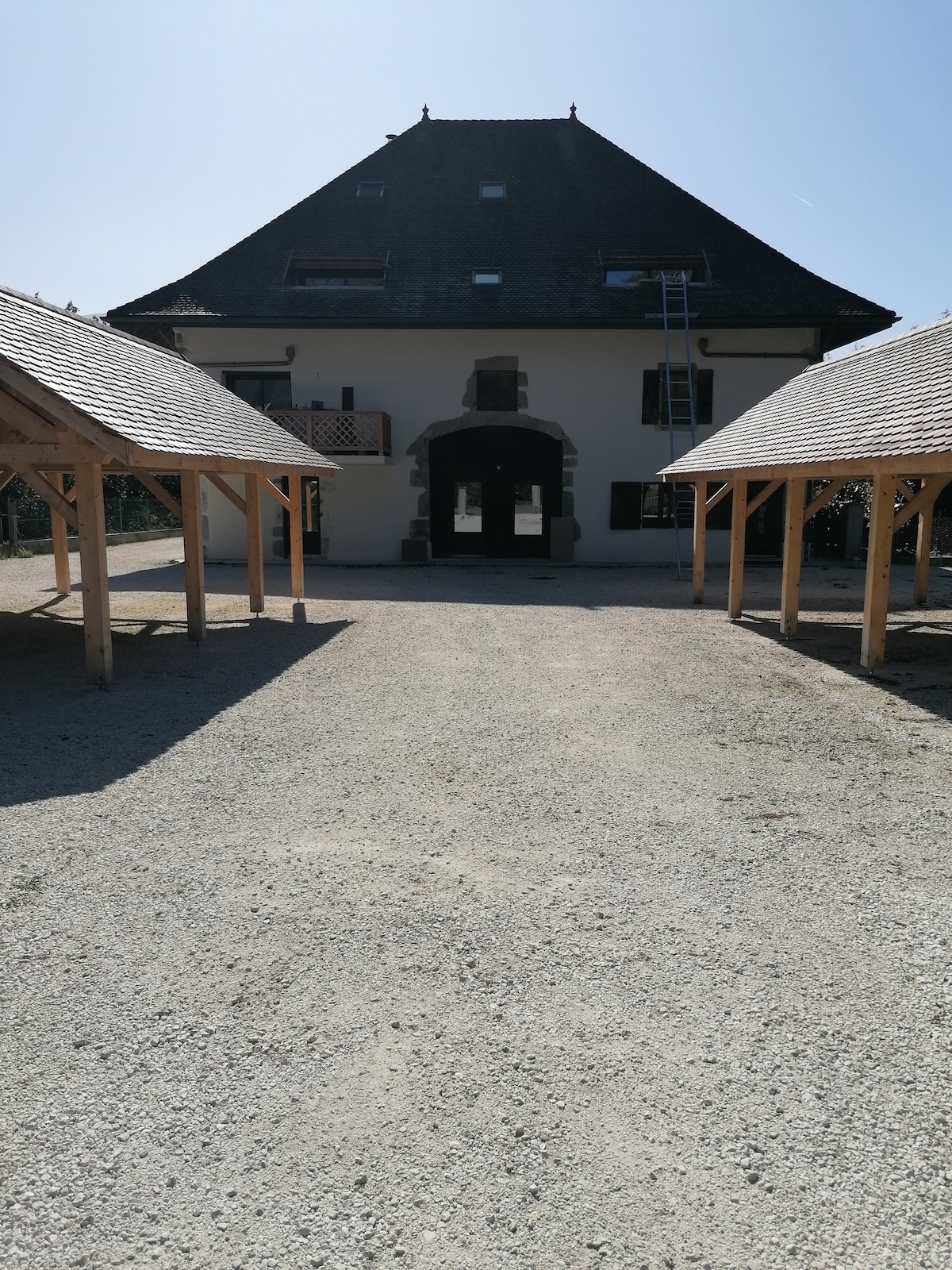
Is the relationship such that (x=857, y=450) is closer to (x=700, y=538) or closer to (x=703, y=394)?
(x=700, y=538)

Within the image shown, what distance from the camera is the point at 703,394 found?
20.1m

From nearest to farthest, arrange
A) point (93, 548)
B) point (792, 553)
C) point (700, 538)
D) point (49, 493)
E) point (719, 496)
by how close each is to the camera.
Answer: point (93, 548) < point (49, 493) < point (792, 553) < point (719, 496) < point (700, 538)

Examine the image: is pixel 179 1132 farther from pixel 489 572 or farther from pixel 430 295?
pixel 430 295

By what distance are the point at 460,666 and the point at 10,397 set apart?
15.2ft

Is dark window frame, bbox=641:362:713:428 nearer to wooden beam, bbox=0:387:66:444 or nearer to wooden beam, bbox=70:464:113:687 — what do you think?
wooden beam, bbox=70:464:113:687

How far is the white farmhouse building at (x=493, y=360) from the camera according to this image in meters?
19.5

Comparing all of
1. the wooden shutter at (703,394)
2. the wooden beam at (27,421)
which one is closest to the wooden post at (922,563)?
the wooden shutter at (703,394)

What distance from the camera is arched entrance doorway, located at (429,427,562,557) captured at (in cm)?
2059

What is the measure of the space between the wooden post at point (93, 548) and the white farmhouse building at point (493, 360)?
11.9 m

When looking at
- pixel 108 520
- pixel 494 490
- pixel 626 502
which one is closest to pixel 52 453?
pixel 494 490

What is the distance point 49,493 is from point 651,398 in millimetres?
14643

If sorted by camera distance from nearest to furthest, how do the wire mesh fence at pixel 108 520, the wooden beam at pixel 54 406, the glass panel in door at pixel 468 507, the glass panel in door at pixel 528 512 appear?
the wooden beam at pixel 54 406 → the glass panel in door at pixel 528 512 → the glass panel in door at pixel 468 507 → the wire mesh fence at pixel 108 520

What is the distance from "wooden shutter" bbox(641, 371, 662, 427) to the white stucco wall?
0.46 ft

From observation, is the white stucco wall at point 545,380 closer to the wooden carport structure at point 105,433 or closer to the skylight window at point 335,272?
the skylight window at point 335,272
